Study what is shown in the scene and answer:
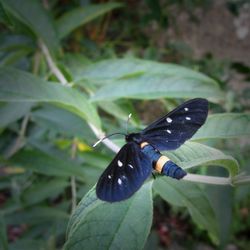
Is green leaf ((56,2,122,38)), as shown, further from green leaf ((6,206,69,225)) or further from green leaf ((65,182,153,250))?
green leaf ((65,182,153,250))

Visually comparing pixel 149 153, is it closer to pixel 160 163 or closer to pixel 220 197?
pixel 160 163

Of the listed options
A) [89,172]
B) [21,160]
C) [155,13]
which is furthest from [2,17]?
[155,13]

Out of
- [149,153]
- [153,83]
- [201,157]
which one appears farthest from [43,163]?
[201,157]

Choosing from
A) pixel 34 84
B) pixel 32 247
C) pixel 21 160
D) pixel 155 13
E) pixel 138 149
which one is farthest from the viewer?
pixel 155 13

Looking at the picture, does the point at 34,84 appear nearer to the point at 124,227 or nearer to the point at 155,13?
the point at 124,227

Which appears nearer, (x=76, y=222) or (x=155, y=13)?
(x=76, y=222)

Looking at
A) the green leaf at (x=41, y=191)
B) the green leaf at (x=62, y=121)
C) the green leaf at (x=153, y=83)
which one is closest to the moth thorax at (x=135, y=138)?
the green leaf at (x=153, y=83)

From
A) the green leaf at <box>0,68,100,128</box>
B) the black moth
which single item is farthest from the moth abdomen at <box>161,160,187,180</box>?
the green leaf at <box>0,68,100,128</box>
